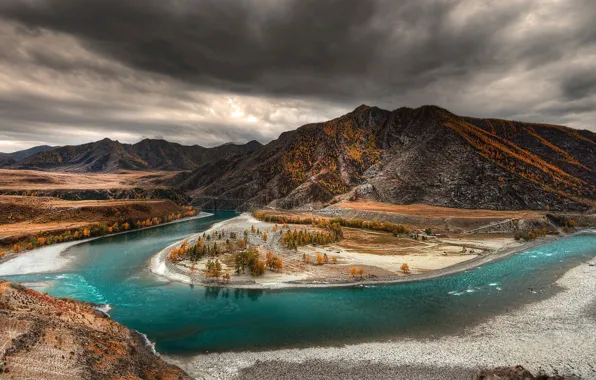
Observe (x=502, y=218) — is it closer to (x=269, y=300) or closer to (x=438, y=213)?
(x=438, y=213)

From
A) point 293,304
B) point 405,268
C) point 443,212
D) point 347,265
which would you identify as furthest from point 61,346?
point 443,212

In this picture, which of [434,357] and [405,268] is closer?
[434,357]

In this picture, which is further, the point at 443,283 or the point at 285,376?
the point at 443,283

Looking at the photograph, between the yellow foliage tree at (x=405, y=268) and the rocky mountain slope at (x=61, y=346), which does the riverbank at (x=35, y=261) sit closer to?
the rocky mountain slope at (x=61, y=346)

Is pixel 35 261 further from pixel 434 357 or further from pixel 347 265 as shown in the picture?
pixel 434 357

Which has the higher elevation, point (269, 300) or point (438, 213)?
point (438, 213)

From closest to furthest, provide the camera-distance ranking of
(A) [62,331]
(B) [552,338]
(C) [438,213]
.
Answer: (A) [62,331]
(B) [552,338]
(C) [438,213]

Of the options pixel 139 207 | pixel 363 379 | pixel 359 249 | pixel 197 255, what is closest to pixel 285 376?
pixel 363 379

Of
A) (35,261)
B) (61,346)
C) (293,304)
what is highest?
(61,346)
